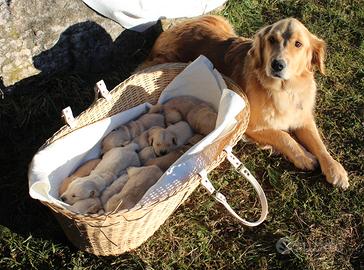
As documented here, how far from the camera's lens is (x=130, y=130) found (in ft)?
11.6

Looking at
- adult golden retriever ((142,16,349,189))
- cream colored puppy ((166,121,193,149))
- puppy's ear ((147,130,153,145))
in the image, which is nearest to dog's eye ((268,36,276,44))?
adult golden retriever ((142,16,349,189))

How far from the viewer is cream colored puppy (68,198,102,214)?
9.24ft

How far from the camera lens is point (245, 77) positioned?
373 centimetres

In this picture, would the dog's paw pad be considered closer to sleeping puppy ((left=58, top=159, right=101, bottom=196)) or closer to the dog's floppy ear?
the dog's floppy ear

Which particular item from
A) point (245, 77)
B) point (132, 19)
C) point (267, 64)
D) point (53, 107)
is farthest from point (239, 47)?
point (53, 107)

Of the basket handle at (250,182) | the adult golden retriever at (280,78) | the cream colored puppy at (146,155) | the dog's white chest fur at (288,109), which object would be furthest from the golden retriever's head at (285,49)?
the cream colored puppy at (146,155)

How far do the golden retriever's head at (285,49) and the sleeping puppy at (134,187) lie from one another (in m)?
1.05

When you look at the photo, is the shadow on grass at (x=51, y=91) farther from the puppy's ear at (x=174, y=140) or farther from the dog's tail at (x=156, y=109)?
the puppy's ear at (x=174, y=140)

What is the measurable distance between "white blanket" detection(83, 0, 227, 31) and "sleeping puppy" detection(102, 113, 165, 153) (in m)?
0.97

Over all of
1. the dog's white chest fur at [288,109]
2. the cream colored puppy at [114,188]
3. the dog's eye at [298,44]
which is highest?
the dog's eye at [298,44]

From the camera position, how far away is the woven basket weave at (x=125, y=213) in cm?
264

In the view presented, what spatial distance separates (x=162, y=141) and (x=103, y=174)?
458 millimetres

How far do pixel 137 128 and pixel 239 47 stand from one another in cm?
102

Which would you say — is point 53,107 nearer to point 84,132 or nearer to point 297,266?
point 84,132
